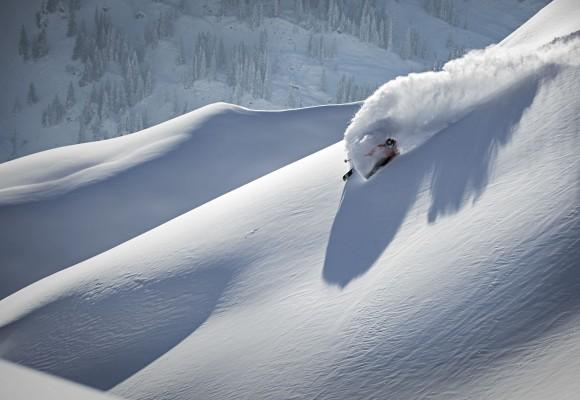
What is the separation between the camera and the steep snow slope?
19.2m

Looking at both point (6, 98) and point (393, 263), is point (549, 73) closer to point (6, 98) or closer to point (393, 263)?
point (393, 263)

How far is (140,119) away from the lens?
4237 inches

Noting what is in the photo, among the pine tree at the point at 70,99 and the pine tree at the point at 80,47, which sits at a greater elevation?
the pine tree at the point at 80,47

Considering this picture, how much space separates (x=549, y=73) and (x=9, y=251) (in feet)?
58.5

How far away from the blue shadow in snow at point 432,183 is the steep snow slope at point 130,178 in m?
13.0

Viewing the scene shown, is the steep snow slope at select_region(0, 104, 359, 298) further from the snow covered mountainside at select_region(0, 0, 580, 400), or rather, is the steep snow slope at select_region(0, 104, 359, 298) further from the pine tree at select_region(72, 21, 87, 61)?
the pine tree at select_region(72, 21, 87, 61)

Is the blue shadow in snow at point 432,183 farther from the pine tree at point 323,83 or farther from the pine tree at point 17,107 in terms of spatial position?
the pine tree at point 17,107

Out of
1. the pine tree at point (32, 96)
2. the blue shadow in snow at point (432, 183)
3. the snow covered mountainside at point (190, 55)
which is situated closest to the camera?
the blue shadow in snow at point (432, 183)

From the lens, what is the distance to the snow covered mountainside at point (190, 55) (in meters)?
112

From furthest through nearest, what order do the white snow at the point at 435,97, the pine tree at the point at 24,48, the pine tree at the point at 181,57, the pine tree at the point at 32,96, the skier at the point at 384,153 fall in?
1. the pine tree at the point at 24,48
2. the pine tree at the point at 181,57
3. the pine tree at the point at 32,96
4. the skier at the point at 384,153
5. the white snow at the point at 435,97

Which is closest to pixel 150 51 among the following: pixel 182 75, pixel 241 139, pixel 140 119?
pixel 182 75

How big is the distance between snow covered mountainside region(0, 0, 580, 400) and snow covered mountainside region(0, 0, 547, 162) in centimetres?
10094

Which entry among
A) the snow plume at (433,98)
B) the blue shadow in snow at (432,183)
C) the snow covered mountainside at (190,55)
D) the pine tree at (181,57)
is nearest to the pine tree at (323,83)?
the snow covered mountainside at (190,55)

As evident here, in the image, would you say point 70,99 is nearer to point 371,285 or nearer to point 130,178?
point 130,178
